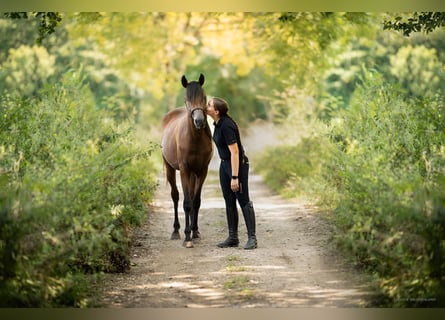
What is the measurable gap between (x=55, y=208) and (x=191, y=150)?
5.88 ft

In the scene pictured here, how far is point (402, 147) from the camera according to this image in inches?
219

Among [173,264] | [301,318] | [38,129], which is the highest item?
[38,129]

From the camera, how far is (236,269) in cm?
549

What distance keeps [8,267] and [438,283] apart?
2786 mm

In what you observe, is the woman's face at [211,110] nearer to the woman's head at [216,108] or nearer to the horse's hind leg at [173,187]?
the woman's head at [216,108]

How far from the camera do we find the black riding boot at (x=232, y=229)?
236 inches

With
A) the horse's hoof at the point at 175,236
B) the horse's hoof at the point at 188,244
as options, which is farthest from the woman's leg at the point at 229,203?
the horse's hoof at the point at 175,236

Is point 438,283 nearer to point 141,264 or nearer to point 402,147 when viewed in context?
point 402,147

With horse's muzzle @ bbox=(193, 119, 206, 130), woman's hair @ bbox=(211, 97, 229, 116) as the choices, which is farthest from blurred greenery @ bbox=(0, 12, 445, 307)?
woman's hair @ bbox=(211, 97, 229, 116)

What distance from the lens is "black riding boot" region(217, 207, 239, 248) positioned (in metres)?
6.00

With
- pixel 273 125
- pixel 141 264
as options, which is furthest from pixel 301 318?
pixel 273 125

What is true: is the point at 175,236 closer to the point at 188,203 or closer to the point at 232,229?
the point at 188,203

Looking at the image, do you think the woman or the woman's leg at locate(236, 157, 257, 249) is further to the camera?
the woman's leg at locate(236, 157, 257, 249)

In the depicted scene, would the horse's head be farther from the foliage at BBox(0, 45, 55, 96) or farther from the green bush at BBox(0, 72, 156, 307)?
the foliage at BBox(0, 45, 55, 96)
